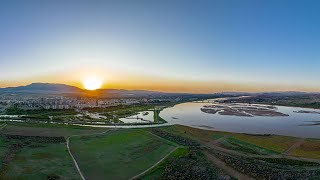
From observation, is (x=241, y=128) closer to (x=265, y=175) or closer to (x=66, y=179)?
(x=265, y=175)

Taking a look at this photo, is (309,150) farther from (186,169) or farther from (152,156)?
(152,156)

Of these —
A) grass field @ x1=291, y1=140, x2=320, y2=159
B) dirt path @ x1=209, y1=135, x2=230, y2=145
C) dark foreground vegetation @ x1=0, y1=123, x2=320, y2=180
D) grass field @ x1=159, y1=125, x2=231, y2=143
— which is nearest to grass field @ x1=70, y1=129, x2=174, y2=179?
dark foreground vegetation @ x1=0, y1=123, x2=320, y2=180

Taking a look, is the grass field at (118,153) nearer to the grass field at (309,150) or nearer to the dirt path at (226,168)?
the dirt path at (226,168)

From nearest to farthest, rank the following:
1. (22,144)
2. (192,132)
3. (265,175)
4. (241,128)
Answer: (265,175) < (22,144) < (192,132) < (241,128)

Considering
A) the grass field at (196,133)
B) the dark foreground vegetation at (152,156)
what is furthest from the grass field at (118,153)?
the grass field at (196,133)

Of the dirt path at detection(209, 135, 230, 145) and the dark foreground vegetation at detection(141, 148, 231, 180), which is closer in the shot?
the dark foreground vegetation at detection(141, 148, 231, 180)

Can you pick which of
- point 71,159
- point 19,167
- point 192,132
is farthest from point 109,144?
point 192,132

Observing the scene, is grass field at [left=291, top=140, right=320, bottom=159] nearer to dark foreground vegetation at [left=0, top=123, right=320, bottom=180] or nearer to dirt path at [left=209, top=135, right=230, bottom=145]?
dark foreground vegetation at [left=0, top=123, right=320, bottom=180]
